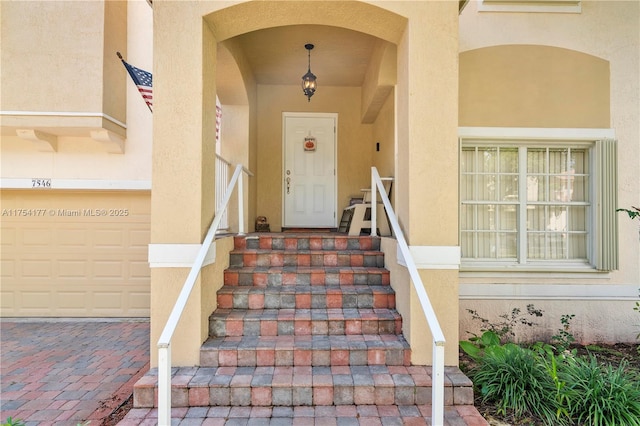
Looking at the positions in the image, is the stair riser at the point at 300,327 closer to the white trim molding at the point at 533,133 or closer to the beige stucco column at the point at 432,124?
the beige stucco column at the point at 432,124

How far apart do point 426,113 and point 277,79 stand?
379 cm

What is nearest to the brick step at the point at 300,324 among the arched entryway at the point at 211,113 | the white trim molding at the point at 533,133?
the arched entryway at the point at 211,113

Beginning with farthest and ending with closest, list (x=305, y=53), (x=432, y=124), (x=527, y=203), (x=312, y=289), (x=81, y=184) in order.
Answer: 1. (x=81, y=184)
2. (x=305, y=53)
3. (x=527, y=203)
4. (x=312, y=289)
5. (x=432, y=124)

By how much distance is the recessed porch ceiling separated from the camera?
4.32 m

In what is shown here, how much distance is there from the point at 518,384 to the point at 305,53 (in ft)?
15.3

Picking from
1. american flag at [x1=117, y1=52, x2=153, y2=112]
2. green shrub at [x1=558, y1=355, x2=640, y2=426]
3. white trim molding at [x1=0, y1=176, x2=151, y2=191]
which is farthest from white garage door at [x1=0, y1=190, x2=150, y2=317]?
green shrub at [x1=558, y1=355, x2=640, y2=426]

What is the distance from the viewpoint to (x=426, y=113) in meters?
2.79

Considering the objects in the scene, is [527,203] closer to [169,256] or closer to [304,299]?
[304,299]

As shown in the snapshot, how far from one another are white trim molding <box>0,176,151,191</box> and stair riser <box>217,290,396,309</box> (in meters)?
3.01

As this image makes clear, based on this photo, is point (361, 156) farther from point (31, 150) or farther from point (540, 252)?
point (31, 150)

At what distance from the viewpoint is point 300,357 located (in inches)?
106

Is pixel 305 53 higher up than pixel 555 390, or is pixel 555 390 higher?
pixel 305 53

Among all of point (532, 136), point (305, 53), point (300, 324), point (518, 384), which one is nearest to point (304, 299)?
point (300, 324)

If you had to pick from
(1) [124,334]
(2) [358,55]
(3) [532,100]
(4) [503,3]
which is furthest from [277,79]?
(1) [124,334]
